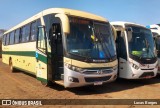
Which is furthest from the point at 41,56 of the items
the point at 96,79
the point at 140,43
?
the point at 140,43

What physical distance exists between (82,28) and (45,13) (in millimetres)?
2287

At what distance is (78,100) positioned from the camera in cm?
849

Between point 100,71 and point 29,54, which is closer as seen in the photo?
point 100,71

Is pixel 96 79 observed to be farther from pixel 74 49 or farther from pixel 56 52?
pixel 56 52

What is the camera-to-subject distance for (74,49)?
9117 millimetres

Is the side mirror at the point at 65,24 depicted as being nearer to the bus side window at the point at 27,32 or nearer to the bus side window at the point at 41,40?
the bus side window at the point at 41,40

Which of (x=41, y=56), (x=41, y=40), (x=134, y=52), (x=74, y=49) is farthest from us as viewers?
(x=134, y=52)

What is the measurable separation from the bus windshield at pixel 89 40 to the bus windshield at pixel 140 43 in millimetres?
1799

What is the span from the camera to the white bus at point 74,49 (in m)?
9.00

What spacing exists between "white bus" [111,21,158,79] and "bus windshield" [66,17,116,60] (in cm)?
156

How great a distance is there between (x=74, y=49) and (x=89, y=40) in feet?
2.68

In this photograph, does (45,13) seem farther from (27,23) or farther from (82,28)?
(27,23)

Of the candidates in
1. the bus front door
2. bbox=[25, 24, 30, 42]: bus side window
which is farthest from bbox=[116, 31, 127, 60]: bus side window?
bbox=[25, 24, 30, 42]: bus side window

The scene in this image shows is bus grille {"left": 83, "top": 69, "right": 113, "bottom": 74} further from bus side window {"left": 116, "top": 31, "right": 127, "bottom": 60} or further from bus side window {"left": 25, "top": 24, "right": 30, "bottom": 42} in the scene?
bus side window {"left": 25, "top": 24, "right": 30, "bottom": 42}
